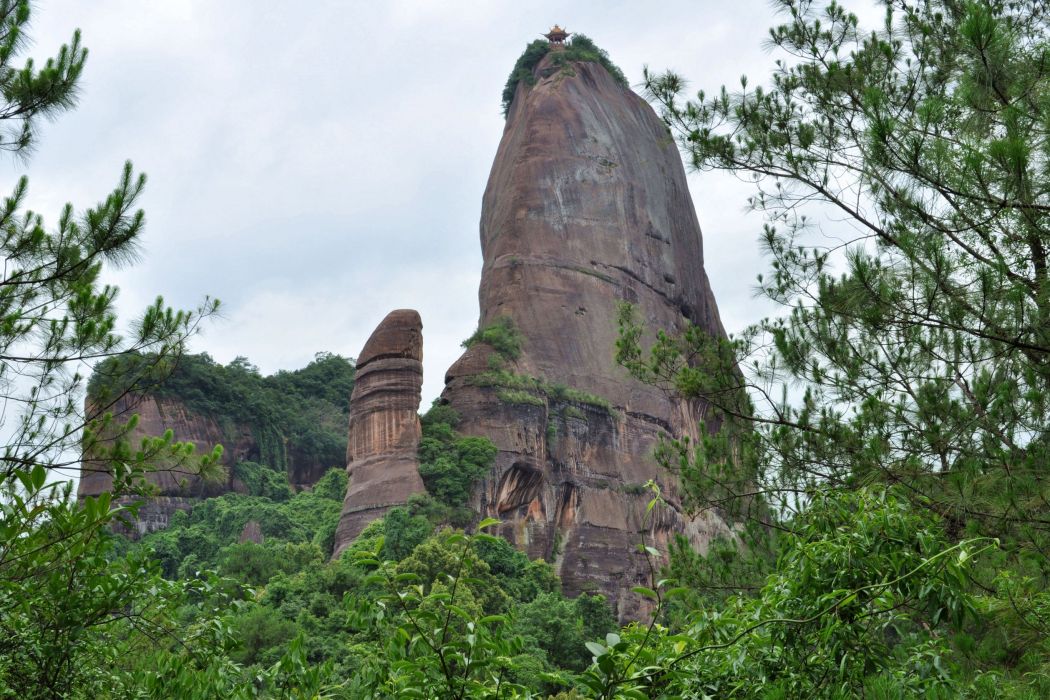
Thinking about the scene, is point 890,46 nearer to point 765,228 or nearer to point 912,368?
point 765,228

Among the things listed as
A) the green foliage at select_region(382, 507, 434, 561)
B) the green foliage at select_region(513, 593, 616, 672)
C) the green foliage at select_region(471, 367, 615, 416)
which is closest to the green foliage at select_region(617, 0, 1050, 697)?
the green foliage at select_region(513, 593, 616, 672)

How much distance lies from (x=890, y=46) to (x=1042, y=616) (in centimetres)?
474

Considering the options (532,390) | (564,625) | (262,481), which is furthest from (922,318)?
(262,481)

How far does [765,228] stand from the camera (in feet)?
29.3

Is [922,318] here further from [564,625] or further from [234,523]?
[234,523]

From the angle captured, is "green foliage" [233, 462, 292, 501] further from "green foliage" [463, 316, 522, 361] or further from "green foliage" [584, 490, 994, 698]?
"green foliage" [584, 490, 994, 698]

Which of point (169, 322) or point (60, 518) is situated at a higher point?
point (169, 322)

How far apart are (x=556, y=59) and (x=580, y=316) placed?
1270 centimetres

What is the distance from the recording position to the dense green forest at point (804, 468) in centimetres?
348

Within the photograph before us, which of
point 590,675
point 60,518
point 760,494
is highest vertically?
point 760,494

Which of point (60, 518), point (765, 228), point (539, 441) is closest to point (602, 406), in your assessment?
point (539, 441)

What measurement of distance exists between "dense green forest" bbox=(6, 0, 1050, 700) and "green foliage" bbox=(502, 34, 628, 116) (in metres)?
35.9

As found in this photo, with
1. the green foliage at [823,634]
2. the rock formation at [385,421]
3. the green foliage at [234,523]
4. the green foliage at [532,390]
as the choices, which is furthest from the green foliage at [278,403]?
the green foliage at [823,634]

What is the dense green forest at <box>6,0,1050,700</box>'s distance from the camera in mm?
3482
